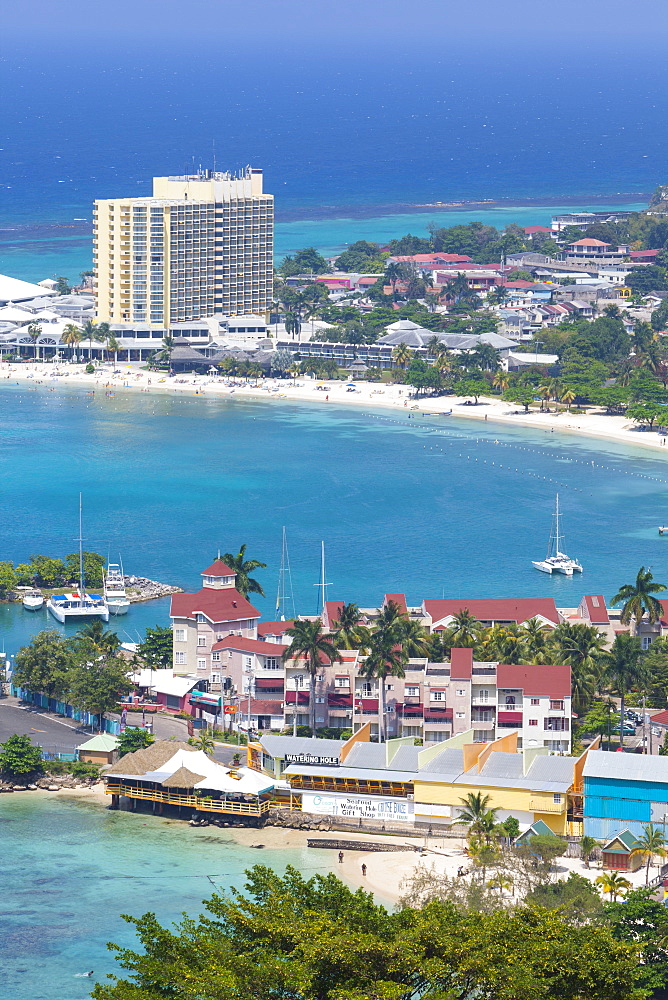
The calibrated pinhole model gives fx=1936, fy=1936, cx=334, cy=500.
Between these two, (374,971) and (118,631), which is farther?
(118,631)

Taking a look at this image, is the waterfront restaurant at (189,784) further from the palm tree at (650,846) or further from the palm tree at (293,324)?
the palm tree at (293,324)

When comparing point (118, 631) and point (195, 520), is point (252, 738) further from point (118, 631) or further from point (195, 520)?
point (195, 520)

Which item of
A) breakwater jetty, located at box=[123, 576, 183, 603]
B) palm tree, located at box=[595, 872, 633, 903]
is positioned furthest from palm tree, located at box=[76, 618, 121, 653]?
palm tree, located at box=[595, 872, 633, 903]

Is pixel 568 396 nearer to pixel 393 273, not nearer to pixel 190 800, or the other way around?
pixel 393 273

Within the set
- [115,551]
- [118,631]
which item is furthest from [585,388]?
[118,631]

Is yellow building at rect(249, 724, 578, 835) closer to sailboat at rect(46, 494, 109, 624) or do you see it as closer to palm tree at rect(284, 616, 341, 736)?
palm tree at rect(284, 616, 341, 736)
